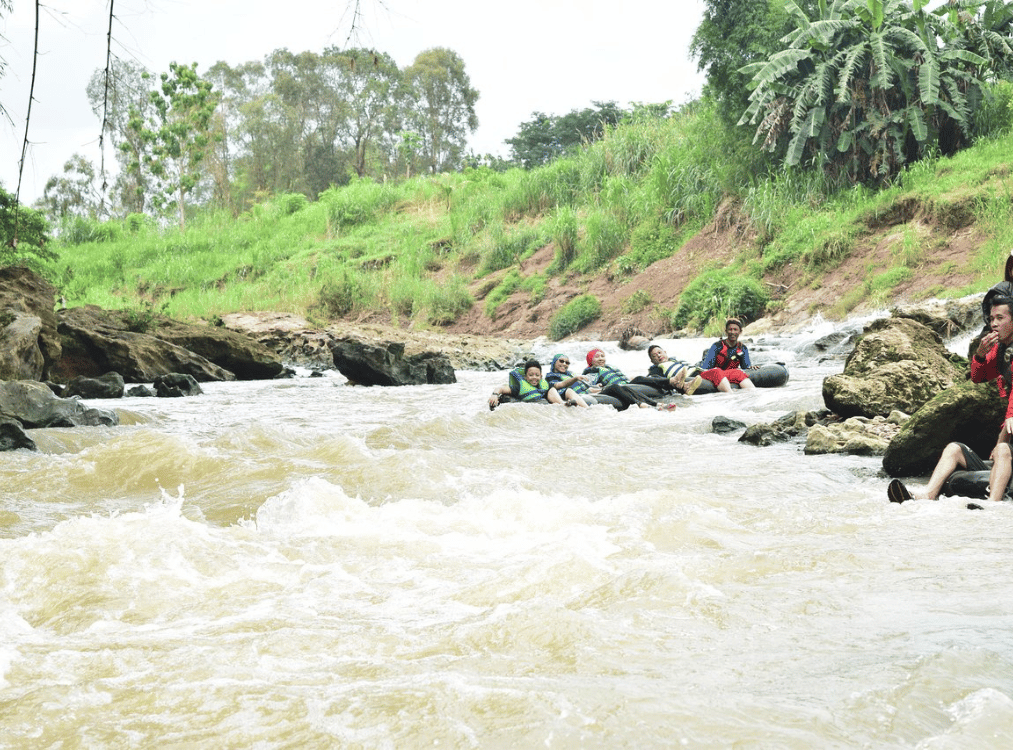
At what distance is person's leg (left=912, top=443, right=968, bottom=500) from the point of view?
18.0 feet

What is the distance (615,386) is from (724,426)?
2.83 m

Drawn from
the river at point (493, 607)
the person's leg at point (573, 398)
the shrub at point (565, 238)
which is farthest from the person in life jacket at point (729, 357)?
the shrub at point (565, 238)

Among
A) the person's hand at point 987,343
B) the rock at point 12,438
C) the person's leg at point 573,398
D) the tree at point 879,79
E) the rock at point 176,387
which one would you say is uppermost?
the tree at point 879,79

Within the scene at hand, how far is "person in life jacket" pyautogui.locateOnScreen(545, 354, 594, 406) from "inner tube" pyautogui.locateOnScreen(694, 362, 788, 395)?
1.52m

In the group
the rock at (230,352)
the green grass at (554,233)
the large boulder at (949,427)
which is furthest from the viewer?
the green grass at (554,233)

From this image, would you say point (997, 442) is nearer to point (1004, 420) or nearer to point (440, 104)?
point (1004, 420)

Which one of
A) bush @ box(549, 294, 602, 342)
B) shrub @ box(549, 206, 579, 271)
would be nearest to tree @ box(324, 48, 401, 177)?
shrub @ box(549, 206, 579, 271)

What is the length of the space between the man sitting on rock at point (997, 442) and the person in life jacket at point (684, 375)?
616 cm

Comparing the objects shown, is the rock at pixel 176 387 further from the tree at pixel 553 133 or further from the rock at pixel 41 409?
the tree at pixel 553 133

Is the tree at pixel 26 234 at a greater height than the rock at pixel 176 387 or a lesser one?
greater

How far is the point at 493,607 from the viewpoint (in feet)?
11.7

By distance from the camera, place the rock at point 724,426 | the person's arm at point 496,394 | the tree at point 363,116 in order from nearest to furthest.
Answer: the rock at point 724,426, the person's arm at point 496,394, the tree at point 363,116

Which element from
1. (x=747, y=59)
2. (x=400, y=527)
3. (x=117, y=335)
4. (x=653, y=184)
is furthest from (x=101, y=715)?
(x=653, y=184)

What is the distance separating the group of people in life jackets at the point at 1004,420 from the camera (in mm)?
5285
